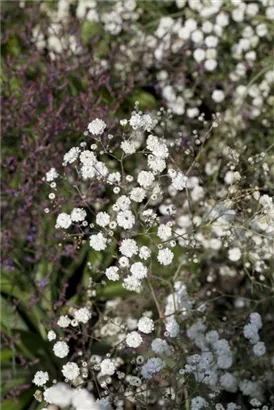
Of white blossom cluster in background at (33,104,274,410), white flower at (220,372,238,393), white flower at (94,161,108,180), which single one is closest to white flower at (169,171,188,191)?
white blossom cluster in background at (33,104,274,410)

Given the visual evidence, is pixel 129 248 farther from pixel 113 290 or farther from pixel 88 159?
pixel 113 290

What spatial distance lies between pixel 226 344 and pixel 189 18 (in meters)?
2.39

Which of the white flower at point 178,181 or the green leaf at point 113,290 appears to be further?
the green leaf at point 113,290

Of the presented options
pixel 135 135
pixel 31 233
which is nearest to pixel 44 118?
pixel 31 233

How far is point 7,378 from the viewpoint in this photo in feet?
10.2

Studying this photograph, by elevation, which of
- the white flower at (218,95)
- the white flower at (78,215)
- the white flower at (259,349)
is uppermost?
the white flower at (218,95)

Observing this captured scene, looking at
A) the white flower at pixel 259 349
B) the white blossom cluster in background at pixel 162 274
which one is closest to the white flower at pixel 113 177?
the white blossom cluster in background at pixel 162 274

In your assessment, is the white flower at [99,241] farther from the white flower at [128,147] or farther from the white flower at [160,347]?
the white flower at [160,347]

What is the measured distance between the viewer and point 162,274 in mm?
3334

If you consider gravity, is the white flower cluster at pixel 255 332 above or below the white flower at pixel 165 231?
below

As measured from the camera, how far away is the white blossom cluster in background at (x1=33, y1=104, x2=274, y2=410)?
2438 millimetres

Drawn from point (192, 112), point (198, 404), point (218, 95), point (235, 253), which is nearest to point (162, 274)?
point (235, 253)

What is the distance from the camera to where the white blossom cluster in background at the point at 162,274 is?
8.00 ft

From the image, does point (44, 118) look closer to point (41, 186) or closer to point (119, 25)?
point (41, 186)
